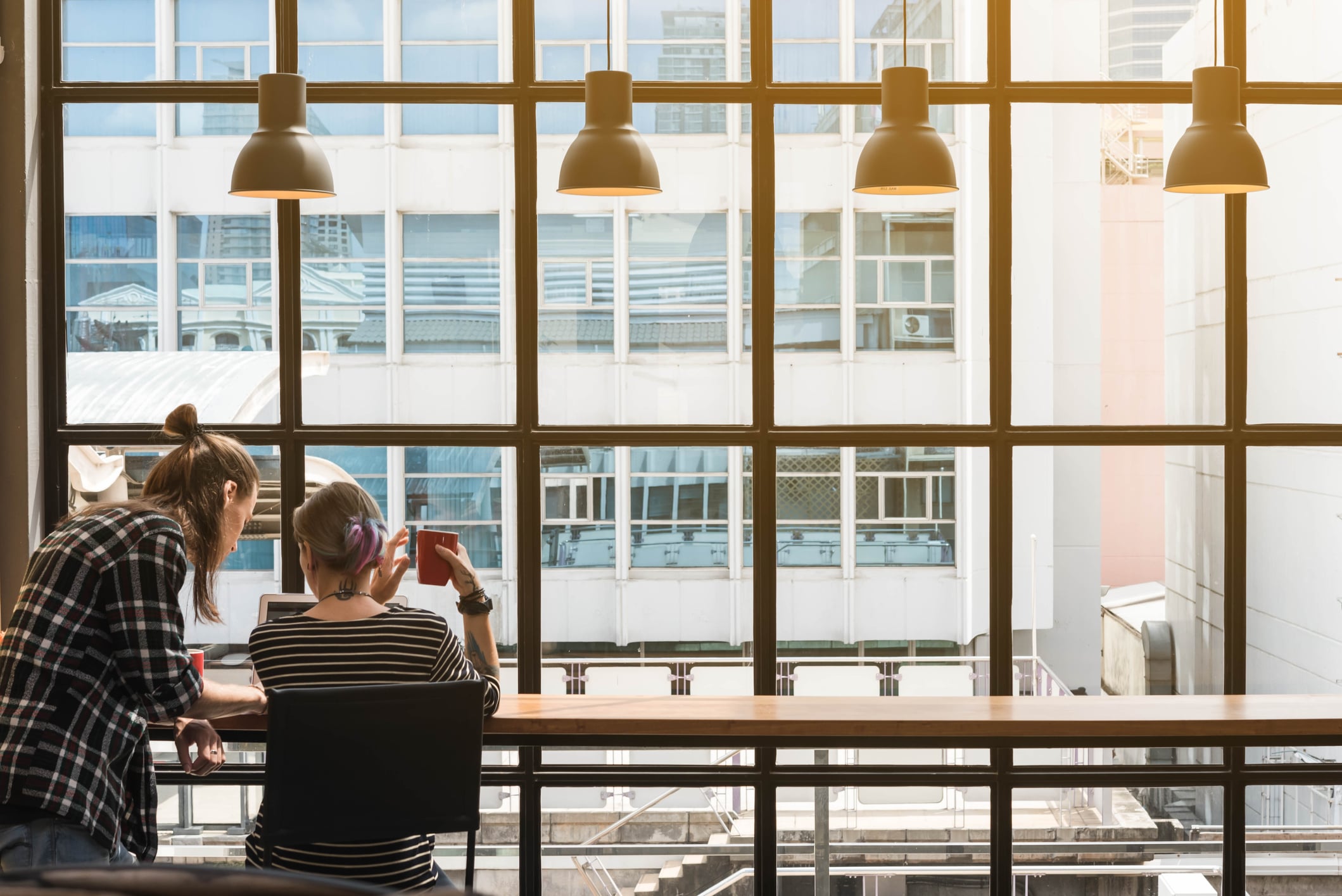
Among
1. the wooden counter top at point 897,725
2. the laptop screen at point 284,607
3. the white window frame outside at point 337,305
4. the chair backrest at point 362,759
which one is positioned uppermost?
the white window frame outside at point 337,305

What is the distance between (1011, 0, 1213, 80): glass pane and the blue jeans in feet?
9.52

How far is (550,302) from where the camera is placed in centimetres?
321

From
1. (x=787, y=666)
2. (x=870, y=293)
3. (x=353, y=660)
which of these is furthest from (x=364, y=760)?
(x=870, y=293)

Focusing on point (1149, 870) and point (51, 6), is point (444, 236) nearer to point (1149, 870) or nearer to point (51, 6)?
point (51, 6)

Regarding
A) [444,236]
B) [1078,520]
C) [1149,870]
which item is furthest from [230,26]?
[1149,870]

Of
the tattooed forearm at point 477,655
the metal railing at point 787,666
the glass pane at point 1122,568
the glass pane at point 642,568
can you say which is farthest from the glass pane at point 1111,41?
the tattooed forearm at point 477,655

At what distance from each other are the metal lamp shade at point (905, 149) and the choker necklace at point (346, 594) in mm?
1391

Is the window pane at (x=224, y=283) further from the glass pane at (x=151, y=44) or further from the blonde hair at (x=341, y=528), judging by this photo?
the blonde hair at (x=341, y=528)

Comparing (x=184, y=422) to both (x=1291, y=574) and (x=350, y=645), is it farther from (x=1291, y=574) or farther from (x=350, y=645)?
(x=1291, y=574)

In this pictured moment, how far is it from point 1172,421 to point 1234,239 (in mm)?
532

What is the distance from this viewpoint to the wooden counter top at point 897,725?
8.87 ft

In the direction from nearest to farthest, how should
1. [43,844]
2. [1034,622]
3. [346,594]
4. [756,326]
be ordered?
[43,844] → [346,594] → [756,326] → [1034,622]

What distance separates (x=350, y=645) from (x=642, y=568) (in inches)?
49.8

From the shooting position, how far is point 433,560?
2648mm
